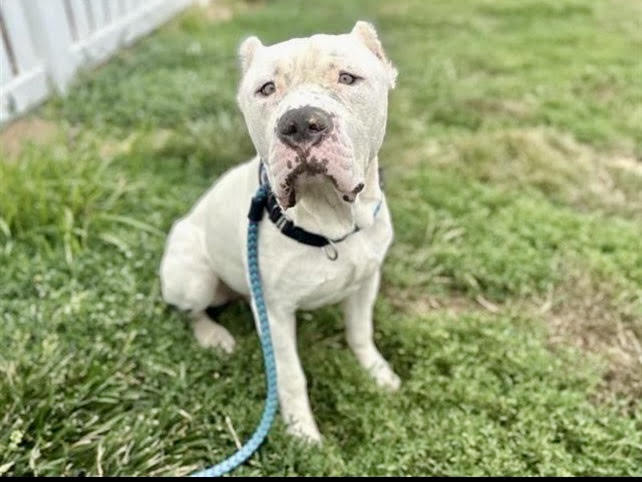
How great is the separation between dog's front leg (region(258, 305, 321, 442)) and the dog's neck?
0.41 metres

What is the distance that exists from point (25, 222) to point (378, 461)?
2.09 meters

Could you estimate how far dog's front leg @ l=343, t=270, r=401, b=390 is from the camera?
2891 mm

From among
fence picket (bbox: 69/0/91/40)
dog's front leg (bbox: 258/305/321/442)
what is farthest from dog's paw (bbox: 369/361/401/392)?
fence picket (bbox: 69/0/91/40)

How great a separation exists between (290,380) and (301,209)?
734 mm

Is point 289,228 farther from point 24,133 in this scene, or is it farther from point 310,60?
point 24,133

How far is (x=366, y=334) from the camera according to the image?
3010mm

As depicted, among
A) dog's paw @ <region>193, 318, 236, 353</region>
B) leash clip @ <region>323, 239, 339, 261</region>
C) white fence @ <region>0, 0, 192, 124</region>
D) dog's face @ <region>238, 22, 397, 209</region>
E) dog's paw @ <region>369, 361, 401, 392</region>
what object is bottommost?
dog's paw @ <region>369, 361, 401, 392</region>

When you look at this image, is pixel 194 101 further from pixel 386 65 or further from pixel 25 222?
pixel 386 65

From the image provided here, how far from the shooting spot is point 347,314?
9.75 ft

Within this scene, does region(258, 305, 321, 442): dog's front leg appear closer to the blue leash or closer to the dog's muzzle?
the blue leash

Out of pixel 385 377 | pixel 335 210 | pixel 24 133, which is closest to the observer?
pixel 335 210

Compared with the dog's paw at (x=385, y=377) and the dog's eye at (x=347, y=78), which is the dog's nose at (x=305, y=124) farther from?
the dog's paw at (x=385, y=377)

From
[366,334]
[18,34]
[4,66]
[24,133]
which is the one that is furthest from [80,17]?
[366,334]

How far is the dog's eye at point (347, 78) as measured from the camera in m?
2.01
